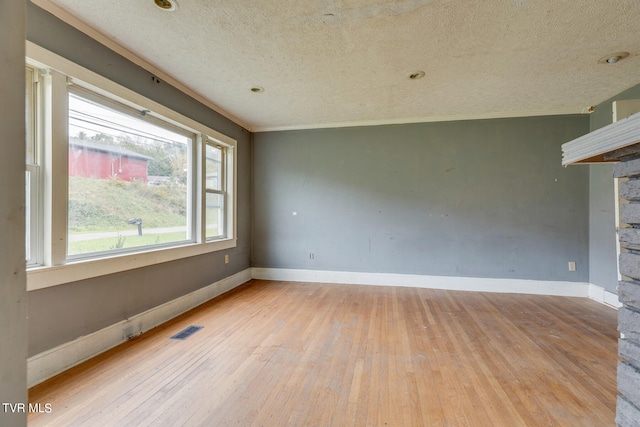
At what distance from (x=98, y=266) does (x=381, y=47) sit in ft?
9.58

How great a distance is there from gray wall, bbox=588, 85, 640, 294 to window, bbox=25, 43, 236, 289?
16.2 ft

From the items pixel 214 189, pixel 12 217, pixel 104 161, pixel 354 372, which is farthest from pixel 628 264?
pixel 214 189

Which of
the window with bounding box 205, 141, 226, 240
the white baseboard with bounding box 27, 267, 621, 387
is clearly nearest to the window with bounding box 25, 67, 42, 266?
the white baseboard with bounding box 27, 267, 621, 387

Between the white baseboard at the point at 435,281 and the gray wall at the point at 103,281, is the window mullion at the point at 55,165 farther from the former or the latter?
the white baseboard at the point at 435,281

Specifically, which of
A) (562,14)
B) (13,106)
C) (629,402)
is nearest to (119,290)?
(13,106)

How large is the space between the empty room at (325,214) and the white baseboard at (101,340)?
0.06 ft

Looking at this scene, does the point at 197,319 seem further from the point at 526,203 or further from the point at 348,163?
the point at 526,203

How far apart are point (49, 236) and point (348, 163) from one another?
3.54m

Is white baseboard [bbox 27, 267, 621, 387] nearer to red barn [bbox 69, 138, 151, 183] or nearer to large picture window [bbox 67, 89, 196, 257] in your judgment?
large picture window [bbox 67, 89, 196, 257]

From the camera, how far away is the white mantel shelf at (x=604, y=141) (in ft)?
3.23

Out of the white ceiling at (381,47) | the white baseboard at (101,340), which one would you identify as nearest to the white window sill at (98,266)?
the white baseboard at (101,340)

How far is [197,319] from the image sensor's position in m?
2.82

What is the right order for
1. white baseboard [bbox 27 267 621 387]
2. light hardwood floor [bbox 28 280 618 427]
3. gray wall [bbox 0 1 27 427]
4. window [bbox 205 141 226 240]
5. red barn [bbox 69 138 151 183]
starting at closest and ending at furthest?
gray wall [bbox 0 1 27 427] < light hardwood floor [bbox 28 280 618 427] < white baseboard [bbox 27 267 621 387] < red barn [bbox 69 138 151 183] < window [bbox 205 141 226 240]

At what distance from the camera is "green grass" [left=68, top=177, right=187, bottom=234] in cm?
211
